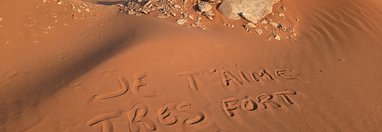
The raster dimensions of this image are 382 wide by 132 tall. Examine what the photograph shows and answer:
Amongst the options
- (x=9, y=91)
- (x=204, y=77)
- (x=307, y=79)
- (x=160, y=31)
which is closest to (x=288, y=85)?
(x=307, y=79)

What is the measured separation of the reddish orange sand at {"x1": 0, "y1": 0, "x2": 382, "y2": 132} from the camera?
13.6 feet

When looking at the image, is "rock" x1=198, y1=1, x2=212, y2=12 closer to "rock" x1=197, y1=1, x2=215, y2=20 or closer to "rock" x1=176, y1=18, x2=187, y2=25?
"rock" x1=197, y1=1, x2=215, y2=20

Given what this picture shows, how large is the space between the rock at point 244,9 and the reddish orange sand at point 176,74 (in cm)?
22

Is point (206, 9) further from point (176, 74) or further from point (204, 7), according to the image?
point (176, 74)

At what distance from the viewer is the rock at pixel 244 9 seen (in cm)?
656

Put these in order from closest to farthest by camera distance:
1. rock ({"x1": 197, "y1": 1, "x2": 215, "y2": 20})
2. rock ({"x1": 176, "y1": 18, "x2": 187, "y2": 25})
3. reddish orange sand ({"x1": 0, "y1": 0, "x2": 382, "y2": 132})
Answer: reddish orange sand ({"x1": 0, "y1": 0, "x2": 382, "y2": 132})
rock ({"x1": 176, "y1": 18, "x2": 187, "y2": 25})
rock ({"x1": 197, "y1": 1, "x2": 215, "y2": 20})

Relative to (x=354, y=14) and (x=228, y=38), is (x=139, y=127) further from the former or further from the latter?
(x=354, y=14)

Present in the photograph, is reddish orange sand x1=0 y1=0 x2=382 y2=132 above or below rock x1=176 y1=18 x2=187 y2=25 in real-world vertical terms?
below

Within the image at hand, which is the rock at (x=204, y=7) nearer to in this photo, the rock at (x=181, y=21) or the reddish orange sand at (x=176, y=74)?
the reddish orange sand at (x=176, y=74)

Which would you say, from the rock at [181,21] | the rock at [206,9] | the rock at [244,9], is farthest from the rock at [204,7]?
the rock at [181,21]

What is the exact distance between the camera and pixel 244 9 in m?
6.58

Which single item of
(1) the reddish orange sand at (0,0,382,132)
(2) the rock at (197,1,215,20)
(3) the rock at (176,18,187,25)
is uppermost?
(2) the rock at (197,1,215,20)

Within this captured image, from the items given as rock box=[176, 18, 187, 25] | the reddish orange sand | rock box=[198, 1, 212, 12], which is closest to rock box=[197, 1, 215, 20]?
rock box=[198, 1, 212, 12]

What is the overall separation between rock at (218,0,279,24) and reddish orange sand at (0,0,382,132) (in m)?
0.22
